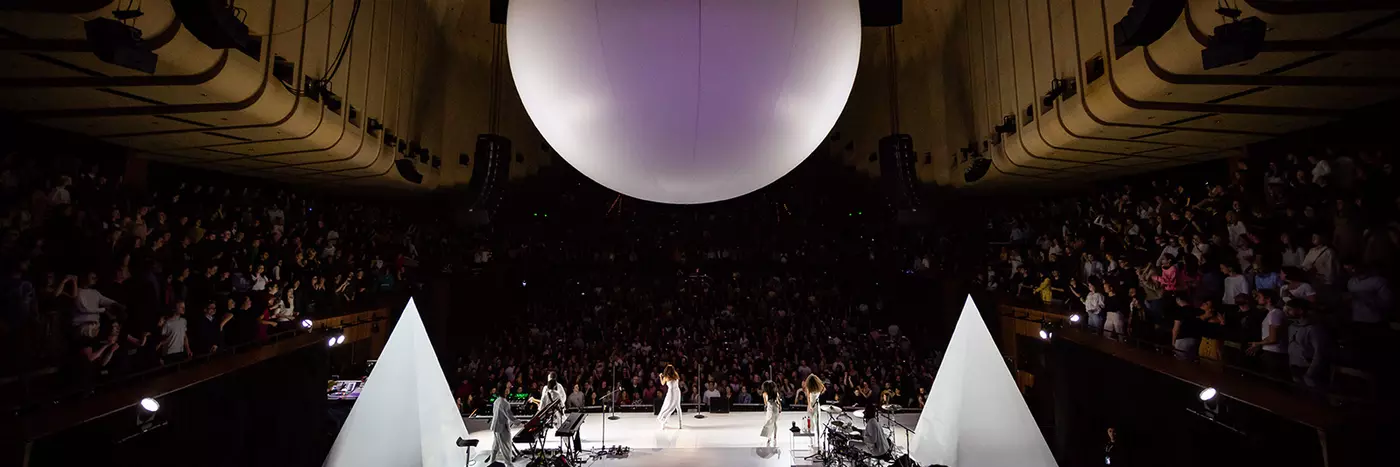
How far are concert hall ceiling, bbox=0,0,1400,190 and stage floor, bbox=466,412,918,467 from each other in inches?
162

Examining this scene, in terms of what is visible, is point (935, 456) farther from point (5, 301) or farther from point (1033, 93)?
point (5, 301)

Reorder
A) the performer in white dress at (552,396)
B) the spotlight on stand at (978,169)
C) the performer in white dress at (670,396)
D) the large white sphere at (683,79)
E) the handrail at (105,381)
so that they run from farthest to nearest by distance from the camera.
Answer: the spotlight on stand at (978,169) < the performer in white dress at (670,396) < the performer in white dress at (552,396) < the handrail at (105,381) < the large white sphere at (683,79)

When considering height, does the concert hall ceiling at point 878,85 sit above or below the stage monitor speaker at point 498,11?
above

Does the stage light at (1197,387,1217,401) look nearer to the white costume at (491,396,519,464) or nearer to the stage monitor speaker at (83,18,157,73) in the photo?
the white costume at (491,396,519,464)

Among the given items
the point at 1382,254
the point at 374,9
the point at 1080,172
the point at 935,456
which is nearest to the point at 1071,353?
the point at 935,456

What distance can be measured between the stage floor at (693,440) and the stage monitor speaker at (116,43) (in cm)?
486

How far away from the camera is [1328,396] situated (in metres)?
3.66

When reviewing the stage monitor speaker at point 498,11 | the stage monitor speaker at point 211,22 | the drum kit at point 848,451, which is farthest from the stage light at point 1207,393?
the stage monitor speaker at point 211,22

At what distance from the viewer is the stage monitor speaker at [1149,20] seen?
14.1ft

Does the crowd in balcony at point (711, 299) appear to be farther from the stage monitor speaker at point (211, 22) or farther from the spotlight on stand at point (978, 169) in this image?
the stage monitor speaker at point (211, 22)

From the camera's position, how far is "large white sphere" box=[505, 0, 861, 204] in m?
1.83

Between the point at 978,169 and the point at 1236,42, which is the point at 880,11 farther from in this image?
the point at 978,169

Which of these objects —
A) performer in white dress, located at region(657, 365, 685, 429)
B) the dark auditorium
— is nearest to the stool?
the dark auditorium

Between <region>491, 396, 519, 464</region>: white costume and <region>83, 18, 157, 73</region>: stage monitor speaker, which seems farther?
<region>491, 396, 519, 464</region>: white costume
